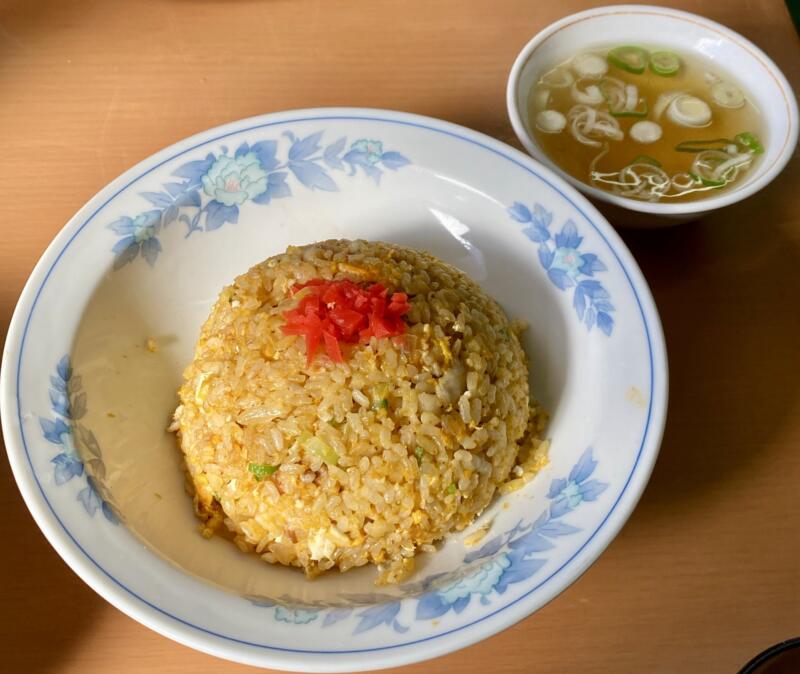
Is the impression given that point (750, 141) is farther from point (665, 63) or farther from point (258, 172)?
point (258, 172)

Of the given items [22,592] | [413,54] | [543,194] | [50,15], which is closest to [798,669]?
[543,194]

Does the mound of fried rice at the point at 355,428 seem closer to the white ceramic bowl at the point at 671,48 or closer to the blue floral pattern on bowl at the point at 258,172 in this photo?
the blue floral pattern on bowl at the point at 258,172

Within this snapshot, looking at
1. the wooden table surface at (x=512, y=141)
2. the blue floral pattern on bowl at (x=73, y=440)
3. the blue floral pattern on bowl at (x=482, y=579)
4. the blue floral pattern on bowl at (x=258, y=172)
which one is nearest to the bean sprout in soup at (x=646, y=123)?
the wooden table surface at (x=512, y=141)

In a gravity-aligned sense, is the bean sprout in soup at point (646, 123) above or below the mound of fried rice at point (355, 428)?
below

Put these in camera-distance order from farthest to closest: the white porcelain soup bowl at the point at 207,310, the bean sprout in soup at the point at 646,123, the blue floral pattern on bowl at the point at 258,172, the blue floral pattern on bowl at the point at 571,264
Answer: the bean sprout in soup at the point at 646,123 < the blue floral pattern on bowl at the point at 258,172 < the blue floral pattern on bowl at the point at 571,264 < the white porcelain soup bowl at the point at 207,310

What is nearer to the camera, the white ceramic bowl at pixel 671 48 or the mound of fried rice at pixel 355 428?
the mound of fried rice at pixel 355 428

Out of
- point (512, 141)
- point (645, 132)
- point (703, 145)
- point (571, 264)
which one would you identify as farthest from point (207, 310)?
point (703, 145)
